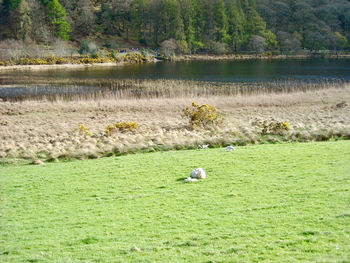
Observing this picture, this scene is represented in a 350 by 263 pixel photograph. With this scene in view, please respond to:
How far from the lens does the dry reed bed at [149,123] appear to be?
57.0 feet

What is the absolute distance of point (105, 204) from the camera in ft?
31.6

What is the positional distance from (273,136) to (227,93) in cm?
1923

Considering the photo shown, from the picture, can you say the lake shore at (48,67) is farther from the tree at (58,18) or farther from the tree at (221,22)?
the tree at (221,22)

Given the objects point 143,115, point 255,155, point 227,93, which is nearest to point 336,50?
point 227,93

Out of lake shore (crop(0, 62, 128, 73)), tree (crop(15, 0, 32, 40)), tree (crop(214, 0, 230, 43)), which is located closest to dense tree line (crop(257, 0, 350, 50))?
tree (crop(214, 0, 230, 43))

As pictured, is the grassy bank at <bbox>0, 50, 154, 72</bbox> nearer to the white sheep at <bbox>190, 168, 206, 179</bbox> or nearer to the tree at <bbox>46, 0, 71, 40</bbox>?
the tree at <bbox>46, 0, 71, 40</bbox>

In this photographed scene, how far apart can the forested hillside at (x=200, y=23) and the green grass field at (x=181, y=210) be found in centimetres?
8979

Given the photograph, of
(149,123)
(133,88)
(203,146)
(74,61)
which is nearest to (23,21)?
(74,61)

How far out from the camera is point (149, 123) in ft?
76.5

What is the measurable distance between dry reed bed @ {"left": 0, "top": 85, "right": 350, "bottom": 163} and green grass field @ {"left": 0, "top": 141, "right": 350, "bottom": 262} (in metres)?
3.34

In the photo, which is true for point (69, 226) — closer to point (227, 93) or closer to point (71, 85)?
point (227, 93)

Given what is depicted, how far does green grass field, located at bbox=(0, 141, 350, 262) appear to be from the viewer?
6.78 m

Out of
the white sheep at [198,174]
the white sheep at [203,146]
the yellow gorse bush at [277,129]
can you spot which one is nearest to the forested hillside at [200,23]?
the yellow gorse bush at [277,129]

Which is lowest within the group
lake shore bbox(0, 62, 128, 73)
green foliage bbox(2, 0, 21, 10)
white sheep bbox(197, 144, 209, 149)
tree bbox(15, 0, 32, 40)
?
white sheep bbox(197, 144, 209, 149)
